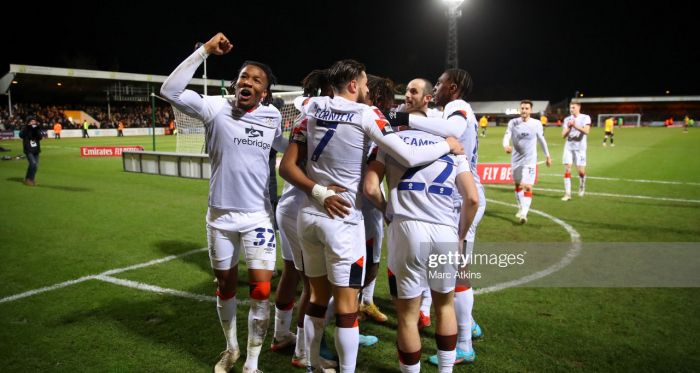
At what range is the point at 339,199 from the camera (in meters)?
2.82

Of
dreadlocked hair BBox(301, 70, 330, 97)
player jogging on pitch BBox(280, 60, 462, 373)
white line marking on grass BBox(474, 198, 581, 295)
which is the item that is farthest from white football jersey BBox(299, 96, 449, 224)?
white line marking on grass BBox(474, 198, 581, 295)

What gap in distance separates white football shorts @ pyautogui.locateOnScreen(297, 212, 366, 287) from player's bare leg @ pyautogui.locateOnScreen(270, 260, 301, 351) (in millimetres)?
835

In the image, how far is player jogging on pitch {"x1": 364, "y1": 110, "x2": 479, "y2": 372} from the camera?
112 inches

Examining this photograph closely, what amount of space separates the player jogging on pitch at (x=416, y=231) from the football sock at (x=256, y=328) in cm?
107

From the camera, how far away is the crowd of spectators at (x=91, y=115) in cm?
4194

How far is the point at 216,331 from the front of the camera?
416 cm

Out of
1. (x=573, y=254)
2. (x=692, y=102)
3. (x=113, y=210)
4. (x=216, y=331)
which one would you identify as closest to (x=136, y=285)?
(x=216, y=331)

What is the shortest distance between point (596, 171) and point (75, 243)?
17.0 metres

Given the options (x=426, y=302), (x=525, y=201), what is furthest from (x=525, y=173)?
(x=426, y=302)

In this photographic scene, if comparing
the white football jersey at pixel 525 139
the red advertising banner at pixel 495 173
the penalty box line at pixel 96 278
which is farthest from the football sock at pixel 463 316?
the red advertising banner at pixel 495 173

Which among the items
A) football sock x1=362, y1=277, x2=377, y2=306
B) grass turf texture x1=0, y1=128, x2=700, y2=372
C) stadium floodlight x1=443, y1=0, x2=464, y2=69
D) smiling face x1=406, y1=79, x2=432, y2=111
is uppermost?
stadium floodlight x1=443, y1=0, x2=464, y2=69

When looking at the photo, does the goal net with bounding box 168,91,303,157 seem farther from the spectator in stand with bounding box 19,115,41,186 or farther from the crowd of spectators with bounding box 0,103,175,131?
the crowd of spectators with bounding box 0,103,175,131

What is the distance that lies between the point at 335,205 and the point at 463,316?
160cm

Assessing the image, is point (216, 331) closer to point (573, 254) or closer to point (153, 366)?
point (153, 366)
